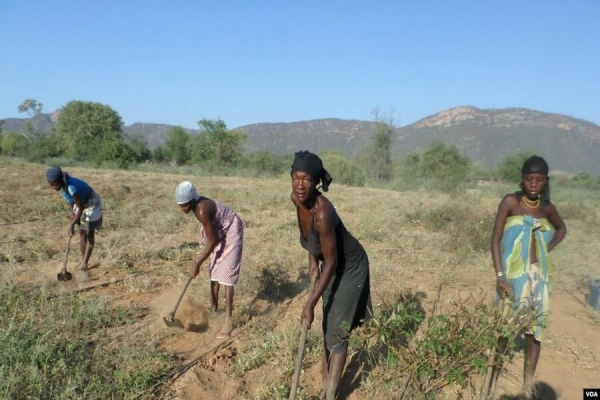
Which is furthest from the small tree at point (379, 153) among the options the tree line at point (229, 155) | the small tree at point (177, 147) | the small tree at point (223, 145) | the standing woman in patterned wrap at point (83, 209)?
the standing woman in patterned wrap at point (83, 209)

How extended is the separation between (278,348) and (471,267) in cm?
382

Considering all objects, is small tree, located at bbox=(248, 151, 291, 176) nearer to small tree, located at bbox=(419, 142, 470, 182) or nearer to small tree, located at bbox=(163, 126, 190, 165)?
small tree, located at bbox=(419, 142, 470, 182)

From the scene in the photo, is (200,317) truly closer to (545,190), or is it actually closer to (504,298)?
(504,298)

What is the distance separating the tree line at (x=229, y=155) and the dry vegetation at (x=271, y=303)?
10424 mm

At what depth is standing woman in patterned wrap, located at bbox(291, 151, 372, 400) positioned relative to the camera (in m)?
2.32

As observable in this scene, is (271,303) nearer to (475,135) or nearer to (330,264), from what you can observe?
(330,264)

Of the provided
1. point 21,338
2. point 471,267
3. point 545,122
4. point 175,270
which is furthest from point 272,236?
point 545,122

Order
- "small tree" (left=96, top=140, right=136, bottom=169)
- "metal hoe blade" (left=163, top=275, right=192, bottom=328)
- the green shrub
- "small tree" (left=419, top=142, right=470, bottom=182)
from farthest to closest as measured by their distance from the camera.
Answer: "small tree" (left=96, top=140, right=136, bottom=169) → "small tree" (left=419, top=142, right=470, bottom=182) → "metal hoe blade" (left=163, top=275, right=192, bottom=328) → the green shrub

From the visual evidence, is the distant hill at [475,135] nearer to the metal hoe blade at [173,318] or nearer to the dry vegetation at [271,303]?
the dry vegetation at [271,303]

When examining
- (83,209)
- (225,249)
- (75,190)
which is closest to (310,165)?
(225,249)

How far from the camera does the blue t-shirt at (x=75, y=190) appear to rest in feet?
15.9

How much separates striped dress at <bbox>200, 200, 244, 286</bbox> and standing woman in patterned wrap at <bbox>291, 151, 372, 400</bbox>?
1236 mm

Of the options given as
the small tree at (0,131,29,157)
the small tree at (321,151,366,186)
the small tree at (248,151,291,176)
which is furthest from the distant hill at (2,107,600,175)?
the small tree at (0,131,29,157)

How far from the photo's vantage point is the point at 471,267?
19.7 feet
